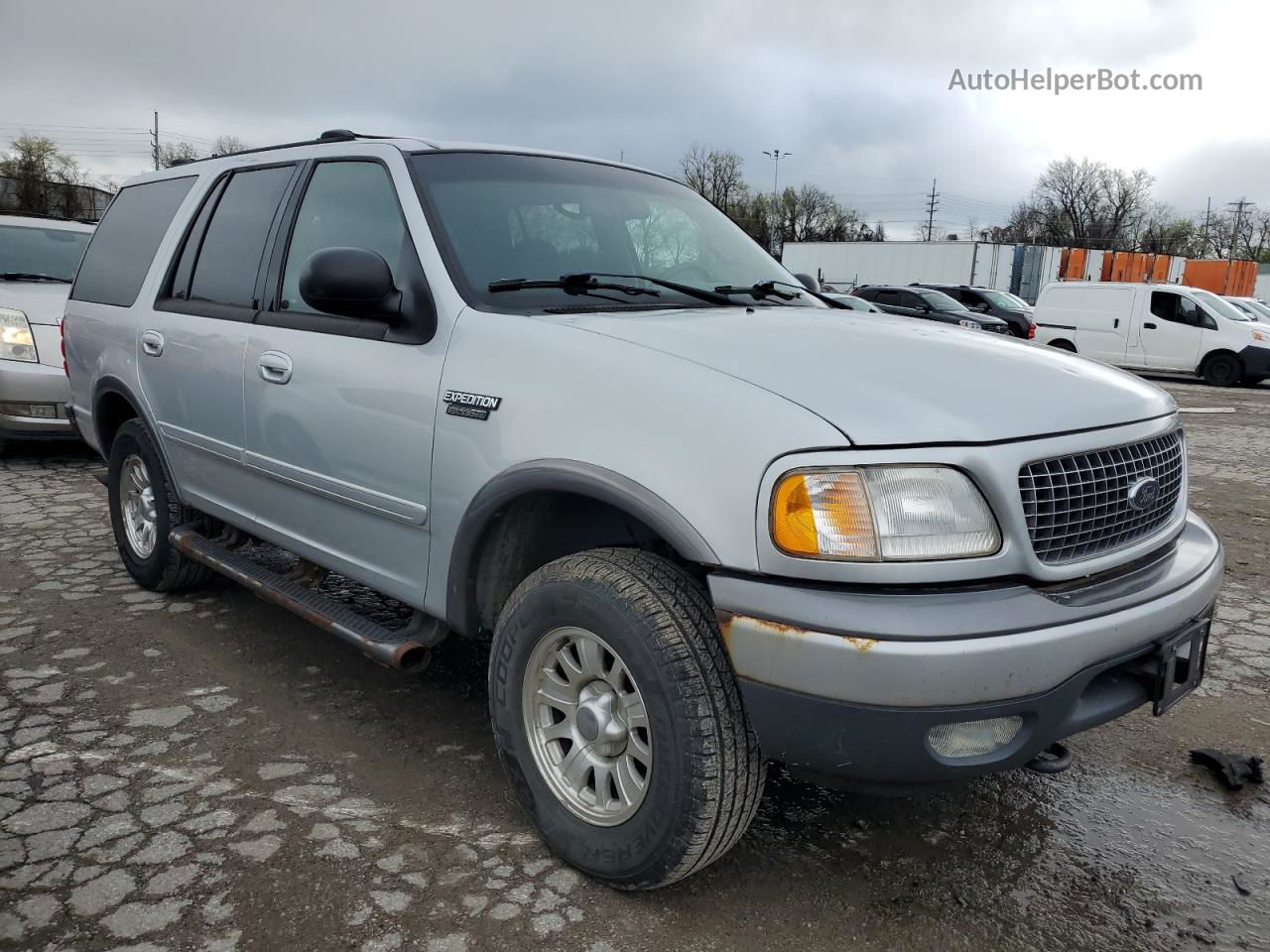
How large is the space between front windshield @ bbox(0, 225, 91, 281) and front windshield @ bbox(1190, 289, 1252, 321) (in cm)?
1721

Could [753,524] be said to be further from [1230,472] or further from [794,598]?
[1230,472]

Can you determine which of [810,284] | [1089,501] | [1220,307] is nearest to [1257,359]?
[1220,307]

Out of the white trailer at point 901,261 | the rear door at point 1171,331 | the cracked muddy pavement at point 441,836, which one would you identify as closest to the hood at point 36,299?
the cracked muddy pavement at point 441,836

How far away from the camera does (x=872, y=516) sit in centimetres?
197

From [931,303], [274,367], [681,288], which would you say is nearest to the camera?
[681,288]

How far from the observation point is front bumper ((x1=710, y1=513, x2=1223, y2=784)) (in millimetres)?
1892

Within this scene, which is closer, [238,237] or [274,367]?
[274,367]

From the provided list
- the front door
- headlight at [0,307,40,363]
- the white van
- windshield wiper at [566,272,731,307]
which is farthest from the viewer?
the white van

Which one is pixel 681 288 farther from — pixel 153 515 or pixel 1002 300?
pixel 1002 300

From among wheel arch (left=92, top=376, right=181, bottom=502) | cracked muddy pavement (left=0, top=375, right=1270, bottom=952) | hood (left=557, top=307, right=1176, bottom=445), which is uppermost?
hood (left=557, top=307, right=1176, bottom=445)

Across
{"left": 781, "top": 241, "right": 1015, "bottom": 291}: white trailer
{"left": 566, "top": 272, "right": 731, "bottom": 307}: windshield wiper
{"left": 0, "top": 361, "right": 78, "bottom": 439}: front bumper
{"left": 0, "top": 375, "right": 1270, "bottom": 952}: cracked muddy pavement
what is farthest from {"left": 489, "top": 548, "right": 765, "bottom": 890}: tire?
{"left": 781, "top": 241, "right": 1015, "bottom": 291}: white trailer

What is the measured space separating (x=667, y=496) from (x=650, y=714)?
469mm

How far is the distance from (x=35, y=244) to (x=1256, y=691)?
9023 millimetres

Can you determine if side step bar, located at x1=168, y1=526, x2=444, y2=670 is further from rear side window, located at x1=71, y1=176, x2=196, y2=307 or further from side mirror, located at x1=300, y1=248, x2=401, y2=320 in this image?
rear side window, located at x1=71, y1=176, x2=196, y2=307
